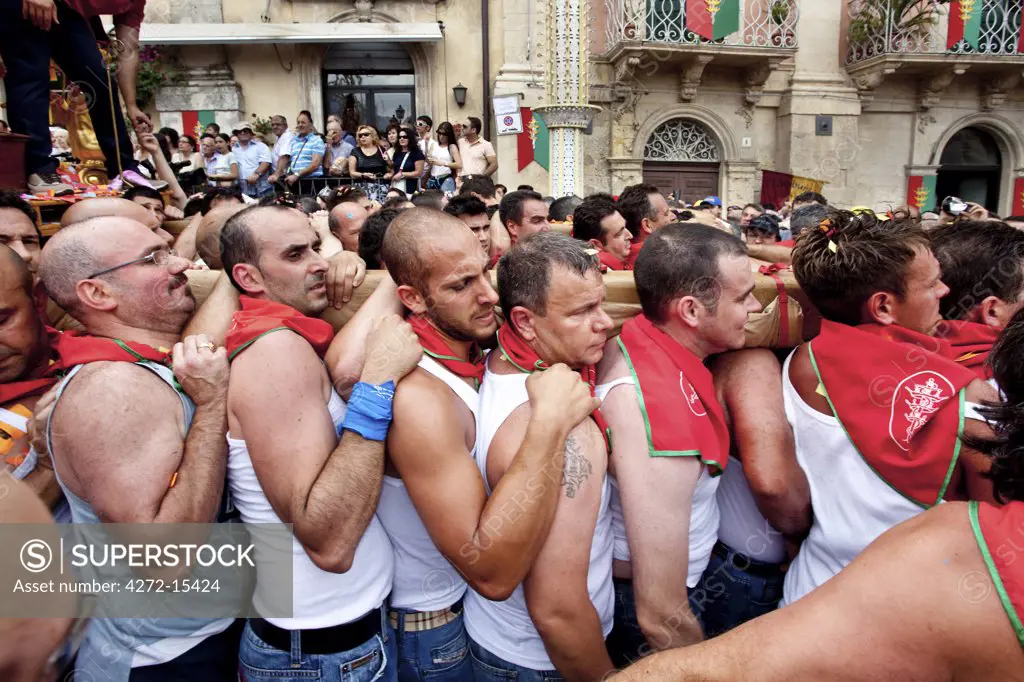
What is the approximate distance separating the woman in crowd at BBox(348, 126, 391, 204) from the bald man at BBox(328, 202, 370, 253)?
4.69m

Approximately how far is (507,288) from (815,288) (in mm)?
1065

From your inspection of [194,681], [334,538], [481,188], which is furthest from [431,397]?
[481,188]

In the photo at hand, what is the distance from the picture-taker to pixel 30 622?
1242mm

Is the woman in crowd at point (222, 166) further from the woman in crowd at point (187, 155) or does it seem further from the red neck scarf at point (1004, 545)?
the red neck scarf at point (1004, 545)

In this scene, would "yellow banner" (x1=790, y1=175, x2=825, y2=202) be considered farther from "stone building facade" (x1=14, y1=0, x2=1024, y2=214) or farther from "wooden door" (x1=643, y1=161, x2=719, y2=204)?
"wooden door" (x1=643, y1=161, x2=719, y2=204)

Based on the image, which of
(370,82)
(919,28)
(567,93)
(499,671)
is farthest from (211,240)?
(919,28)

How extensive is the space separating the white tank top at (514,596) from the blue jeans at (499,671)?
2 centimetres

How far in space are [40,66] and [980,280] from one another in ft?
18.3

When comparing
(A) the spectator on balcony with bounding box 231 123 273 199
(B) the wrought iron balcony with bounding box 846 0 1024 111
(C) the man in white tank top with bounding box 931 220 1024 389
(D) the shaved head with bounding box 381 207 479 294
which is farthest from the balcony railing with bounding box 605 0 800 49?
(D) the shaved head with bounding box 381 207 479 294

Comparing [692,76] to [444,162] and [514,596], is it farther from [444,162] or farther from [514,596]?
[514,596]

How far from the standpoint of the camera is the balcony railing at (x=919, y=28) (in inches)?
526

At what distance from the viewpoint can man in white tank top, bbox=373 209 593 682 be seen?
157 centimetres

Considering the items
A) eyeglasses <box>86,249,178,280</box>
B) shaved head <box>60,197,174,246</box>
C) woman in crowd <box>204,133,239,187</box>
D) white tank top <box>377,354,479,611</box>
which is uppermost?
woman in crowd <box>204,133,239,187</box>

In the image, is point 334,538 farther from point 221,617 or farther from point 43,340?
point 43,340
